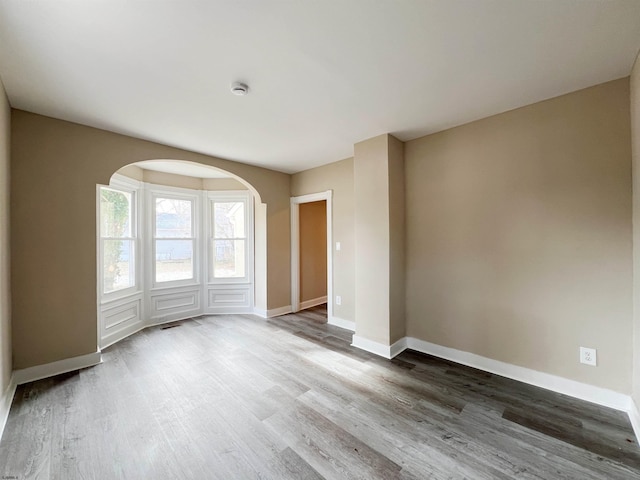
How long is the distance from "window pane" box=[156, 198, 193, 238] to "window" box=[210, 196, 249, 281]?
423mm

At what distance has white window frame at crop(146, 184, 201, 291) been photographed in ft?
13.2

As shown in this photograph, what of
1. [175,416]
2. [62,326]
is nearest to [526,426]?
[175,416]

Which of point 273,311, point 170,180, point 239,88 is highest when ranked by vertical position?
point 239,88

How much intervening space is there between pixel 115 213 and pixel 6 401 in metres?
2.32

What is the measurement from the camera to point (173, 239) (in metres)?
4.29

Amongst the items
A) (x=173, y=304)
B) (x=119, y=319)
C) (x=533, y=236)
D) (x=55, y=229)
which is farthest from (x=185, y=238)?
(x=533, y=236)

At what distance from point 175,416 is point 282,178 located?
3.70 m

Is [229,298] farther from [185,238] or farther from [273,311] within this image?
[185,238]

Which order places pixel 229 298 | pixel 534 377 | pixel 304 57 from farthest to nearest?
pixel 229 298
pixel 534 377
pixel 304 57

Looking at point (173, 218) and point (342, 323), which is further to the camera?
point (173, 218)

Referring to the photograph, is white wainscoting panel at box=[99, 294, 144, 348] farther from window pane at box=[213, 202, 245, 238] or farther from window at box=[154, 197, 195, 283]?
window pane at box=[213, 202, 245, 238]

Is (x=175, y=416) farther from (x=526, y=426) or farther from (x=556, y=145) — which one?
(x=556, y=145)

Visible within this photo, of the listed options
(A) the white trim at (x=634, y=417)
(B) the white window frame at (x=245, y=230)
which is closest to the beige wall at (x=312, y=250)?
(B) the white window frame at (x=245, y=230)

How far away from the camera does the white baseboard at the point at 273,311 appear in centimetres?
438
